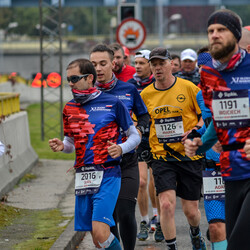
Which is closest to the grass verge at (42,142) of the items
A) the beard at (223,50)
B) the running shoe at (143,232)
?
the running shoe at (143,232)

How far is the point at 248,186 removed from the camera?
4.94 metres

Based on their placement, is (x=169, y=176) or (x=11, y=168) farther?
(x=11, y=168)

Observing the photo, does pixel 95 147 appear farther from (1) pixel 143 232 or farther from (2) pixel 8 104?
(2) pixel 8 104

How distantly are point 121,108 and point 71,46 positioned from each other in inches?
3659

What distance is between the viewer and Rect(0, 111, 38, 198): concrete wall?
39.4 ft

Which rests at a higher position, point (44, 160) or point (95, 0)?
point (95, 0)

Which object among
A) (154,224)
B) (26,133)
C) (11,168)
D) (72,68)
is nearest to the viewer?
(72,68)

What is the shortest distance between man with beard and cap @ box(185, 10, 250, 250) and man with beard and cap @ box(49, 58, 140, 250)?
1264 millimetres

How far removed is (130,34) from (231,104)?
13206 mm

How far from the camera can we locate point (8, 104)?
13859mm

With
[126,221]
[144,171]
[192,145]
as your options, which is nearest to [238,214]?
[192,145]

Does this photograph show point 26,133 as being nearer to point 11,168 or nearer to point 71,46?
point 11,168

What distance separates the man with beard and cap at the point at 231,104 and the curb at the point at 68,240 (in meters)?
3.24

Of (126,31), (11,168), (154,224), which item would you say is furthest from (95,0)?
(154,224)
